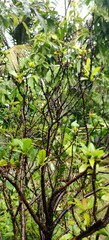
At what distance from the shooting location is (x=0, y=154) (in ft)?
3.68

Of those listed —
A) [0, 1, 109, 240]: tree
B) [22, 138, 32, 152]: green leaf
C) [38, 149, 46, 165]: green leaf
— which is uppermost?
[0, 1, 109, 240]: tree

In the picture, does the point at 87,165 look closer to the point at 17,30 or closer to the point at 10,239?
the point at 10,239

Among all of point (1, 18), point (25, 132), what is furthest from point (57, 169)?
point (1, 18)

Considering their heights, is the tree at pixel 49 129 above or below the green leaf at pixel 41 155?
above

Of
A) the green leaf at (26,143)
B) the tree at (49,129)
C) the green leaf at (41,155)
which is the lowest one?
the green leaf at (41,155)

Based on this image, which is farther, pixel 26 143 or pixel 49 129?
pixel 49 129

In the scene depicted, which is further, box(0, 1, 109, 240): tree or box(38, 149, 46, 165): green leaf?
box(0, 1, 109, 240): tree

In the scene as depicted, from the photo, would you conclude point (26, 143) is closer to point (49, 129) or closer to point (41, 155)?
point (41, 155)

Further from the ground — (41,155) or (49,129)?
(49,129)

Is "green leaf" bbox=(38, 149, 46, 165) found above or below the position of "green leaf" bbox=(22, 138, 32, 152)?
below

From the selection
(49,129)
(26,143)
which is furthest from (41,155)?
(49,129)

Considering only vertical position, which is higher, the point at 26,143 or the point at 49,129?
the point at 49,129

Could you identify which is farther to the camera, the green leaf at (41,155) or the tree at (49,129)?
the tree at (49,129)

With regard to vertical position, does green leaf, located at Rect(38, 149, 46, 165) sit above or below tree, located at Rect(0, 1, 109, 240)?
below
